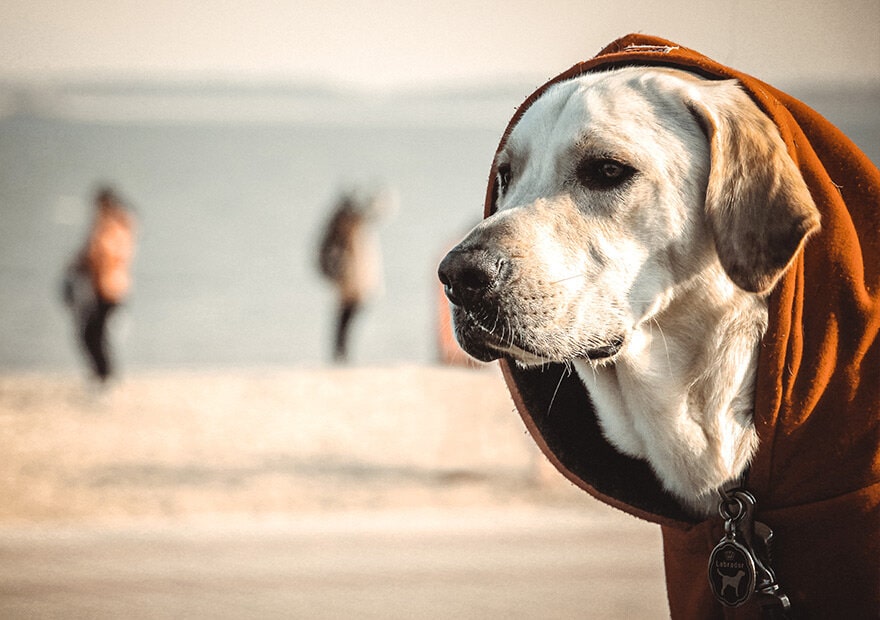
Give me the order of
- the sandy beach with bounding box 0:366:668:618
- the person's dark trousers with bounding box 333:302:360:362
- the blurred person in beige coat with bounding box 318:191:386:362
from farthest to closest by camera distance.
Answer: the person's dark trousers with bounding box 333:302:360:362, the blurred person in beige coat with bounding box 318:191:386:362, the sandy beach with bounding box 0:366:668:618

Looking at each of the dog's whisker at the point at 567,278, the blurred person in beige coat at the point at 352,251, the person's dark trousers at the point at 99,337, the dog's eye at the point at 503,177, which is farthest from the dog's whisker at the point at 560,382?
the blurred person in beige coat at the point at 352,251

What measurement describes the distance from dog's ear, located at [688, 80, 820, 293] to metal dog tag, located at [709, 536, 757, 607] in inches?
20.4

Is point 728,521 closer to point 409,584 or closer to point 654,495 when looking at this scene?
point 654,495

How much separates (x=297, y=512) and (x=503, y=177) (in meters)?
4.67

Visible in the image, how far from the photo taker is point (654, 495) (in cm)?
202

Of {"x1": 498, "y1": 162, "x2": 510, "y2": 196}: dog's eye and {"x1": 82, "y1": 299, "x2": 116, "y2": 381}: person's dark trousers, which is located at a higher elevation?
{"x1": 498, "y1": 162, "x2": 510, "y2": 196}: dog's eye

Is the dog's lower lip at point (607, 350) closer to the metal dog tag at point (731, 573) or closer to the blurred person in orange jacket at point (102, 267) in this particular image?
the metal dog tag at point (731, 573)

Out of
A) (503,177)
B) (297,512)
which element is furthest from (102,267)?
(503,177)

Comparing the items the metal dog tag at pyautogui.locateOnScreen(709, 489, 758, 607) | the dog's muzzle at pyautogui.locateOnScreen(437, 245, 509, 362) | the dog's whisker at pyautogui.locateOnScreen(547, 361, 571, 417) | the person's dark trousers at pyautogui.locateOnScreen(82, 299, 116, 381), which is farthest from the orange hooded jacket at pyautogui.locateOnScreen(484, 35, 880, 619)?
the person's dark trousers at pyautogui.locateOnScreen(82, 299, 116, 381)

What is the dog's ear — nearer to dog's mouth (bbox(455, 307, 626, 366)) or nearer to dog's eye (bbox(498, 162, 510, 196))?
dog's mouth (bbox(455, 307, 626, 366))

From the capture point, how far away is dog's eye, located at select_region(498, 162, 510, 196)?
2178 millimetres

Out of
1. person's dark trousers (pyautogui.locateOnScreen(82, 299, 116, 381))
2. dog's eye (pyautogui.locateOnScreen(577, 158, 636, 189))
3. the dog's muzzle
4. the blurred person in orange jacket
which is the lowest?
person's dark trousers (pyautogui.locateOnScreen(82, 299, 116, 381))

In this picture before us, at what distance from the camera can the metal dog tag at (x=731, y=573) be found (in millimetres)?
1791

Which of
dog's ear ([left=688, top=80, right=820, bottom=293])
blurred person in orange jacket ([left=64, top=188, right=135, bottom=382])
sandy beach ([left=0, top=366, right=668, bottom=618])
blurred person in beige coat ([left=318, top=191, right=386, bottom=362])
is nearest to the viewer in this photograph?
dog's ear ([left=688, top=80, right=820, bottom=293])
